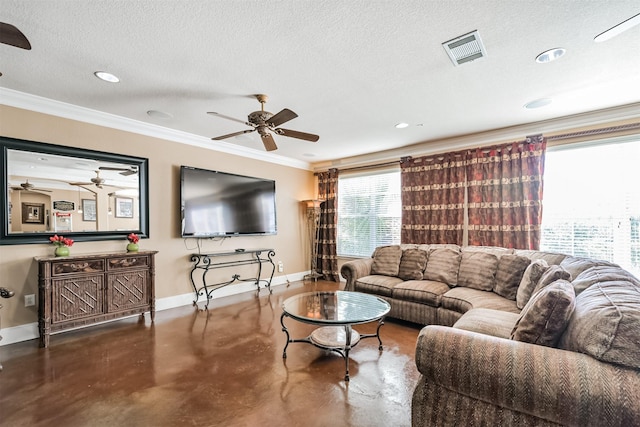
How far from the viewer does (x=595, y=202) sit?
357 centimetres

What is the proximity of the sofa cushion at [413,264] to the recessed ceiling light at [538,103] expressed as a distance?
2152 millimetres

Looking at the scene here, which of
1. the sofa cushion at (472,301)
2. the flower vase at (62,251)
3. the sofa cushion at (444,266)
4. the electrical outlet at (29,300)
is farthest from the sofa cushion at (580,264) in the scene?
the electrical outlet at (29,300)

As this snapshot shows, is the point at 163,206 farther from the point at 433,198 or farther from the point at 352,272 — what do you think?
the point at 433,198

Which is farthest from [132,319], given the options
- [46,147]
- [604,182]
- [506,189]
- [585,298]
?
[604,182]

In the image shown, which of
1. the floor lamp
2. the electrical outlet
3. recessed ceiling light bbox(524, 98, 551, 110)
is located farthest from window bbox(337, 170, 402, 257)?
the electrical outlet

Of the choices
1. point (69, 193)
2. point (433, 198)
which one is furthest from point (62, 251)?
point (433, 198)

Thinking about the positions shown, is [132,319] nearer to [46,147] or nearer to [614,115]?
[46,147]

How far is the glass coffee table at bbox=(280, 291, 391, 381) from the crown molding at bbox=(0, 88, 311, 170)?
2.99 m

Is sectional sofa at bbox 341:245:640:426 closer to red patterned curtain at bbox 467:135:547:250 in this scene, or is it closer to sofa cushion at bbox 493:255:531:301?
sofa cushion at bbox 493:255:531:301

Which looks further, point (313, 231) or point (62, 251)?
point (313, 231)

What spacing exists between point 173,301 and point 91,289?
1.20 meters

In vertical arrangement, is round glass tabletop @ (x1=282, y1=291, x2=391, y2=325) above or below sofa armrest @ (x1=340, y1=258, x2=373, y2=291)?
below

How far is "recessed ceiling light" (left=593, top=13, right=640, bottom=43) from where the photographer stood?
1885 mm

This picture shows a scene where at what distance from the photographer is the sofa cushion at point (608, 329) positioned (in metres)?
1.15
